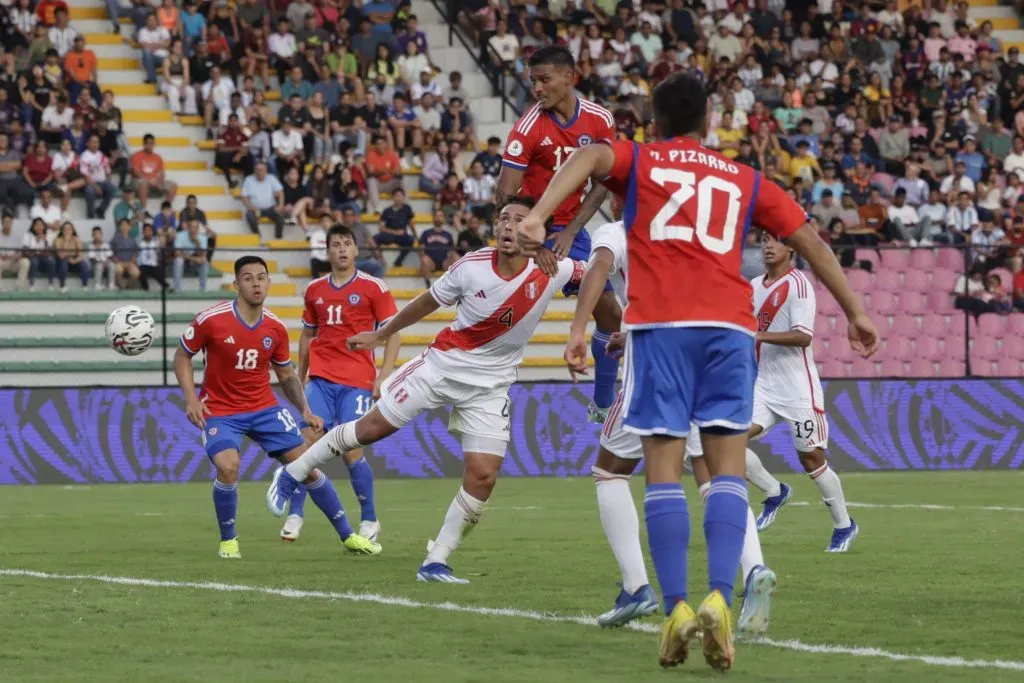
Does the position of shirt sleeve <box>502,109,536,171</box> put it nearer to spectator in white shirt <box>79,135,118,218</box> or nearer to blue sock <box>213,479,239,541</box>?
blue sock <box>213,479,239,541</box>

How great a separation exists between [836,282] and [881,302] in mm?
16780

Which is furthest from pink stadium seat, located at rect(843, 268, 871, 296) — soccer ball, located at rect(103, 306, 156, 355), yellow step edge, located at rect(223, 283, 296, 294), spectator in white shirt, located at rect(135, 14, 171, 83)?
spectator in white shirt, located at rect(135, 14, 171, 83)

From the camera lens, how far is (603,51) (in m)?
30.0

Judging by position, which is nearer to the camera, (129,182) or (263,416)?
(263,416)

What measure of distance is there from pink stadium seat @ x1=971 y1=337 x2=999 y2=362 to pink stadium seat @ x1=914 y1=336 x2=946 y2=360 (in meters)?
0.47

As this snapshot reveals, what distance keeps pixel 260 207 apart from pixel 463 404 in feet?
52.6

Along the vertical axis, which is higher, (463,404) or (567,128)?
(567,128)

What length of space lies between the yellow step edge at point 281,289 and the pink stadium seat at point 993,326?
8.73 m

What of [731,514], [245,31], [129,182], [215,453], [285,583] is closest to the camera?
[731,514]

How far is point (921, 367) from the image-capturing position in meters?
23.3

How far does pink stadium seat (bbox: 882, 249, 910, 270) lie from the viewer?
2346cm

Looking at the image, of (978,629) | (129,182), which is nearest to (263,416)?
(978,629)

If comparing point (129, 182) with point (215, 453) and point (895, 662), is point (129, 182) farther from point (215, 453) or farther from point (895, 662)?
point (895, 662)

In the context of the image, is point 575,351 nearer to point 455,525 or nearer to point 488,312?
point 488,312
